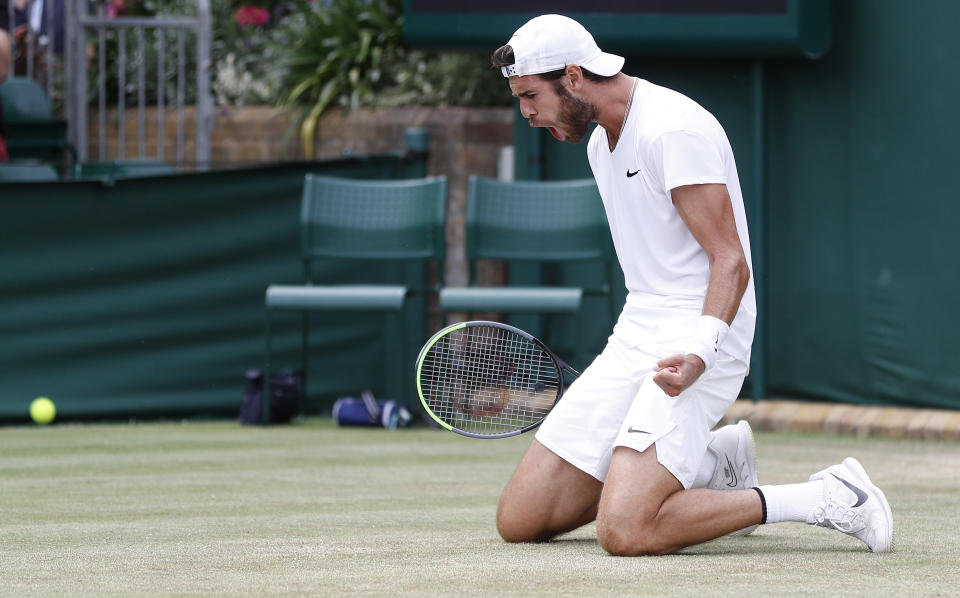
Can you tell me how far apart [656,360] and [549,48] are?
98cm

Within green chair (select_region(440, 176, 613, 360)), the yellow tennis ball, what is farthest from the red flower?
the yellow tennis ball

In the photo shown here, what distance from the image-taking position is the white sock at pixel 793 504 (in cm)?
456

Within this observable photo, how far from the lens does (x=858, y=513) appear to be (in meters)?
4.51

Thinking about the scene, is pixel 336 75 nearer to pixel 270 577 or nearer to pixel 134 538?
pixel 134 538

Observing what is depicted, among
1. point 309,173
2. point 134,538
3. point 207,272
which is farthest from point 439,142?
point 134,538

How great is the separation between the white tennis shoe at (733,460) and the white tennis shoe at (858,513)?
364 mm

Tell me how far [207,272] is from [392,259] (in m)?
1.09

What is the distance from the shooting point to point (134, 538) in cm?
493

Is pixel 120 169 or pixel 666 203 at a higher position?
pixel 666 203

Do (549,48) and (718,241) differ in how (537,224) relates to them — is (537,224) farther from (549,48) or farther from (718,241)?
(718,241)

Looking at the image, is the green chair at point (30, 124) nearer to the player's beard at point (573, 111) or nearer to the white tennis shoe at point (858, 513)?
the player's beard at point (573, 111)

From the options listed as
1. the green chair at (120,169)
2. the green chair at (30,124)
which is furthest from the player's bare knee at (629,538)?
the green chair at (30,124)

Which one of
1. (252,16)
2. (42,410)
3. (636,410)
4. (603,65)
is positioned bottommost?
(42,410)

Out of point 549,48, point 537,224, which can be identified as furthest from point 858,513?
point 537,224
